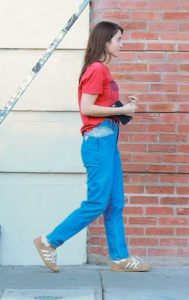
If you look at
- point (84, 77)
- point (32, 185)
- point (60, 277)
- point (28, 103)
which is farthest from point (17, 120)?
point (60, 277)

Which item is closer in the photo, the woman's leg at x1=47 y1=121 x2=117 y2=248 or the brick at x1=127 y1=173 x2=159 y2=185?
the woman's leg at x1=47 y1=121 x2=117 y2=248

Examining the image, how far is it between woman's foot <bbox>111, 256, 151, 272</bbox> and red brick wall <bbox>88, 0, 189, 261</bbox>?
0.31 metres

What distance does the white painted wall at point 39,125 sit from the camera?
19.0ft

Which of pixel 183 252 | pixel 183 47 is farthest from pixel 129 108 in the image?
pixel 183 252

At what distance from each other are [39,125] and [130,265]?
1265 mm

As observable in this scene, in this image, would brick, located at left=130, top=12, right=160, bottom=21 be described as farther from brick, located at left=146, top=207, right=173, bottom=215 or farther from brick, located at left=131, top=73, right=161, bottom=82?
brick, located at left=146, top=207, right=173, bottom=215

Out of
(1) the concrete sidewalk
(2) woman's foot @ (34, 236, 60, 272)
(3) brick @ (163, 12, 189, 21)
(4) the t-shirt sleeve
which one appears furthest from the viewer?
(3) brick @ (163, 12, 189, 21)

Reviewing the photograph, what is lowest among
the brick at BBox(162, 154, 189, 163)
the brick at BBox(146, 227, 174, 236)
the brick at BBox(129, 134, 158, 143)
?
the brick at BBox(146, 227, 174, 236)

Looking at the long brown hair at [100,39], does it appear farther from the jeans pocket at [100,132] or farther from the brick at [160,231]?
the brick at [160,231]

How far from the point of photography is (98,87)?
16.8ft

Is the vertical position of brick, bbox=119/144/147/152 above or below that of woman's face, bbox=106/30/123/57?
below

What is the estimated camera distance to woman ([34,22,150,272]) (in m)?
5.14

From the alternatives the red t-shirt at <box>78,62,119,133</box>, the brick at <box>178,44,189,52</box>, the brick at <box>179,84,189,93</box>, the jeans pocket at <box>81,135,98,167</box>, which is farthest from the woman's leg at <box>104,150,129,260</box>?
the brick at <box>178,44,189,52</box>

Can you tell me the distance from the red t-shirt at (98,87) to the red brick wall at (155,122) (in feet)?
1.84
